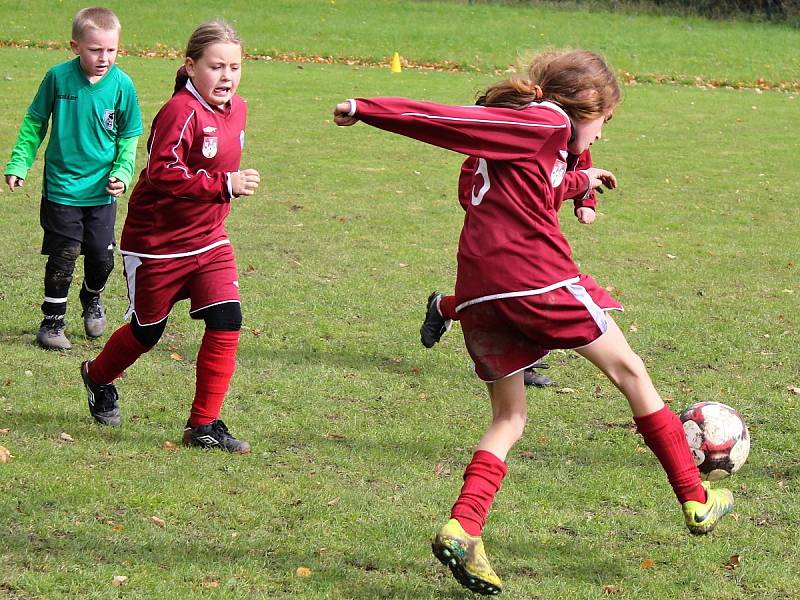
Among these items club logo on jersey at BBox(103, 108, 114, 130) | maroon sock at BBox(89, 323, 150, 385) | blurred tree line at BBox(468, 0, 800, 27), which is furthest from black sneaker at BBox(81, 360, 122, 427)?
blurred tree line at BBox(468, 0, 800, 27)

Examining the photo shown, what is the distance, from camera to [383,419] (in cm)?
563

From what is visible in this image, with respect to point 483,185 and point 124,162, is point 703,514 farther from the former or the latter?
point 124,162

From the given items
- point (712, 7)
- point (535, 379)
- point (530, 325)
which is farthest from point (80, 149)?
point (712, 7)

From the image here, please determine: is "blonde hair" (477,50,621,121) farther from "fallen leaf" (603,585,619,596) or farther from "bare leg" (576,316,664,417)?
"fallen leaf" (603,585,619,596)

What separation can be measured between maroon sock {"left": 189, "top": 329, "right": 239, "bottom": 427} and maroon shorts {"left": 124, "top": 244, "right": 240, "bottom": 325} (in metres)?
0.16

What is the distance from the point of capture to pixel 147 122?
14.7 metres

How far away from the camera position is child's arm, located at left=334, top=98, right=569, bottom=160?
135 inches

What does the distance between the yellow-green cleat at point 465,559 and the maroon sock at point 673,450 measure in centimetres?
78

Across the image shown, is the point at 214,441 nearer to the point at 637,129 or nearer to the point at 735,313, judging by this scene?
the point at 735,313

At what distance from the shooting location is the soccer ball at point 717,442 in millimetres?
4520

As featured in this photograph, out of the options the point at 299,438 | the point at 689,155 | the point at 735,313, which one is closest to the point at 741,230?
the point at 735,313

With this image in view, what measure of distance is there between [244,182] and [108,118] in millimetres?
2026

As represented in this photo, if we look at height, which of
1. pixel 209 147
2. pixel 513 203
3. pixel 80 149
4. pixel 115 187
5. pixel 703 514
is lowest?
pixel 703 514

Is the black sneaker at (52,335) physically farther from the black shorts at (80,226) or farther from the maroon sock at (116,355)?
the maroon sock at (116,355)
